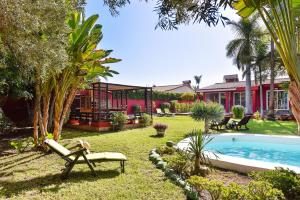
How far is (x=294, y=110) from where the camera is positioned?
14.7 feet

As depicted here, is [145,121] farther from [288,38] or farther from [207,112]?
[288,38]

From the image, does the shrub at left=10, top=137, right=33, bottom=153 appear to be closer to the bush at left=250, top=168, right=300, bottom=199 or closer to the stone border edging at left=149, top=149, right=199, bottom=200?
the stone border edging at left=149, top=149, right=199, bottom=200

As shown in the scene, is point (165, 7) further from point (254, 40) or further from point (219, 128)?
point (254, 40)

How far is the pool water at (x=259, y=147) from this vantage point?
11.5 metres

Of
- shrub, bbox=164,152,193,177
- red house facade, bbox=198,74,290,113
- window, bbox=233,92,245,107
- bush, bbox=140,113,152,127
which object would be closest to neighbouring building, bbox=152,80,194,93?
red house facade, bbox=198,74,290,113

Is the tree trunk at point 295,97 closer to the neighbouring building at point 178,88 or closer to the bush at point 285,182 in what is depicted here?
the bush at point 285,182

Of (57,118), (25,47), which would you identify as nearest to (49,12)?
(25,47)

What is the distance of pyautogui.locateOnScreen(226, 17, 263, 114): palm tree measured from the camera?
28203 mm

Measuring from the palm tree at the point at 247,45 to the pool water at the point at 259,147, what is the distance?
15529mm

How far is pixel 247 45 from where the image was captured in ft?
93.4

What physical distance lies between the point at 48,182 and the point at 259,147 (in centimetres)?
1100

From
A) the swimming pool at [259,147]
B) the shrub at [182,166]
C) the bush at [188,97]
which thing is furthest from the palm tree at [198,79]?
the shrub at [182,166]

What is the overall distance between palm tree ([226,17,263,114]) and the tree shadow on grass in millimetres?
24850

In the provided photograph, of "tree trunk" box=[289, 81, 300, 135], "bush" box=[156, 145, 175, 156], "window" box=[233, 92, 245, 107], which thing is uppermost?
"window" box=[233, 92, 245, 107]
